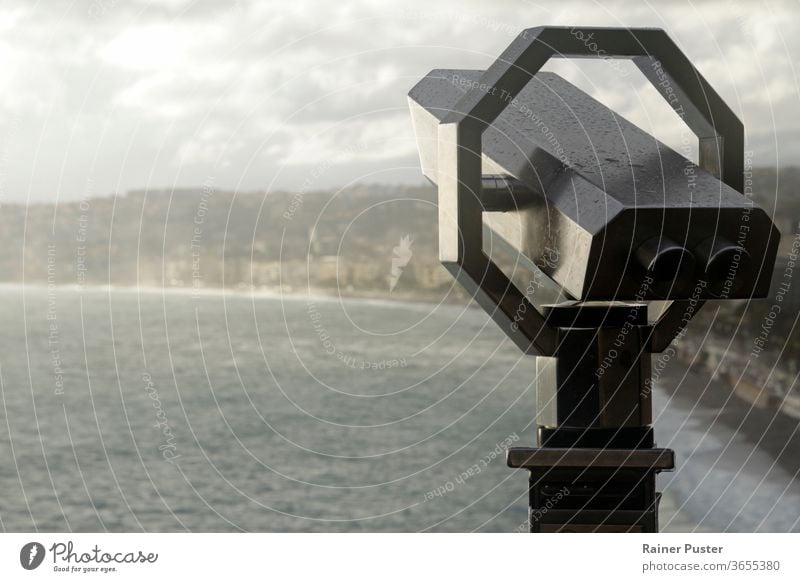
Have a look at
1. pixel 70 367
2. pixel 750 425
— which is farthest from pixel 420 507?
pixel 70 367

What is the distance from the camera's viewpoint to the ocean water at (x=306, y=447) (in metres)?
22.6

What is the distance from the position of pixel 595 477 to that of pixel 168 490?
84.2 feet

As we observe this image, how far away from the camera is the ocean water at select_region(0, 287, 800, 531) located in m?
22.6

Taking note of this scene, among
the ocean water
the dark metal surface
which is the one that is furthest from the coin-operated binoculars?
the ocean water
